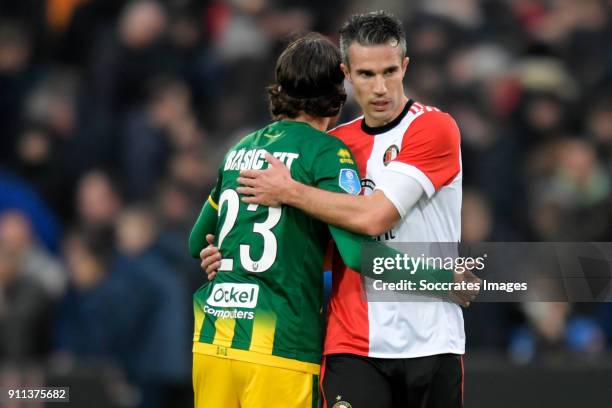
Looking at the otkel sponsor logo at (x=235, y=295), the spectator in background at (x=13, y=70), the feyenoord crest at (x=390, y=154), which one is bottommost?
the otkel sponsor logo at (x=235, y=295)

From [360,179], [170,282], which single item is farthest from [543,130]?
[360,179]

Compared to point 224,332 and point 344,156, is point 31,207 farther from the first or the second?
point 344,156

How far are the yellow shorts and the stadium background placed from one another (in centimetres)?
334

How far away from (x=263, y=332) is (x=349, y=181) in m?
0.69

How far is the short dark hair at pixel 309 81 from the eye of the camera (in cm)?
502

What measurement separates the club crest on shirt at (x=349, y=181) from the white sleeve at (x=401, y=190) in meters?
0.09

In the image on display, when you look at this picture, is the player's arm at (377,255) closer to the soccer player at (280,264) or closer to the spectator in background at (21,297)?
the soccer player at (280,264)

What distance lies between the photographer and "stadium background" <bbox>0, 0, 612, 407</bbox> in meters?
9.16

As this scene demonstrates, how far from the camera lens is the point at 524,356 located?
9047 millimetres

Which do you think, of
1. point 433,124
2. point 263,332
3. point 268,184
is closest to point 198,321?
point 263,332

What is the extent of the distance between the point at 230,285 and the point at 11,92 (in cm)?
691

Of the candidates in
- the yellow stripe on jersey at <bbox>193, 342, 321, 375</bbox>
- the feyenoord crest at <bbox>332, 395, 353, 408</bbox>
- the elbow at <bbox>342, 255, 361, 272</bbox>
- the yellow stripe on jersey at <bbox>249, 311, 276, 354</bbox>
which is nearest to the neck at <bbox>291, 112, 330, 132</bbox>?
the elbow at <bbox>342, 255, 361, 272</bbox>

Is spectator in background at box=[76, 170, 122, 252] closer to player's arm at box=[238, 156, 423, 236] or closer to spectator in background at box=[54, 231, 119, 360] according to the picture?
spectator in background at box=[54, 231, 119, 360]

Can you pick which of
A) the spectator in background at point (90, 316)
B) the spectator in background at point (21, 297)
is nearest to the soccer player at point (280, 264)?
the spectator in background at point (90, 316)
